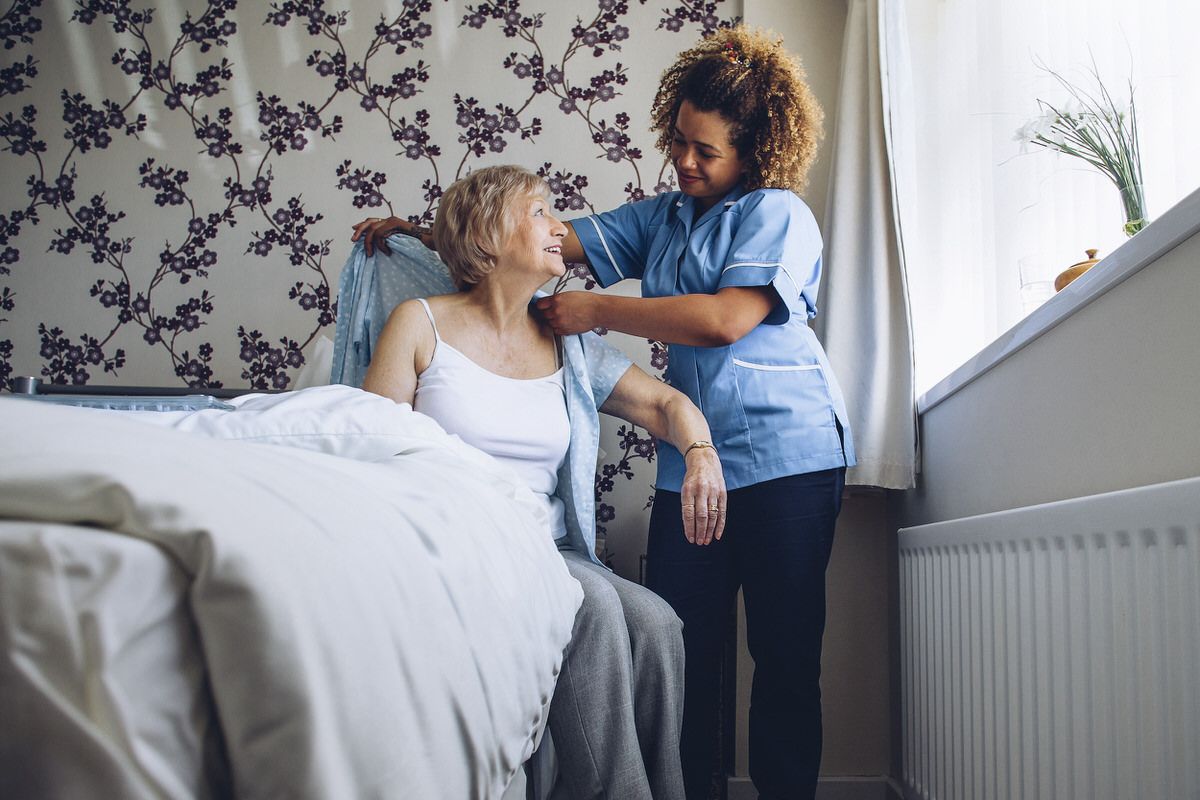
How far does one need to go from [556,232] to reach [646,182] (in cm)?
58

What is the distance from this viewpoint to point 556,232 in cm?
170

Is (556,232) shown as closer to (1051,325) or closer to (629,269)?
(629,269)

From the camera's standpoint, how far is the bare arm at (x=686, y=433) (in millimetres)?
1428

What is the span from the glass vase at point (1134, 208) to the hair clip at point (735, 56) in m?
0.70

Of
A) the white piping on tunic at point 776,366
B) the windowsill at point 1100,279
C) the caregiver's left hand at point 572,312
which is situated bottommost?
the white piping on tunic at point 776,366

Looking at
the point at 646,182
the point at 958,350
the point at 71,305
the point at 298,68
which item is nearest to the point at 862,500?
the point at 958,350

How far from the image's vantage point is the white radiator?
0.82 metres

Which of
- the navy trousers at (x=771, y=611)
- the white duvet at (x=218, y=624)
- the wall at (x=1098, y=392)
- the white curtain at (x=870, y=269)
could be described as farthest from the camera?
the white curtain at (x=870, y=269)

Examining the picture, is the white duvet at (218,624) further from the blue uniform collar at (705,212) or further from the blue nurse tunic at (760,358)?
the blue uniform collar at (705,212)

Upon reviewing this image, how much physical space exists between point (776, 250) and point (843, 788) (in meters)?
1.21

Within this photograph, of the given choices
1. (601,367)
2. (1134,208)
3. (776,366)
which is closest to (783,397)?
(776,366)

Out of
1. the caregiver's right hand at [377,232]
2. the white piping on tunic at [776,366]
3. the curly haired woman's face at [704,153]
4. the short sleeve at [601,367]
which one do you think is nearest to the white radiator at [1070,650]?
the white piping on tunic at [776,366]

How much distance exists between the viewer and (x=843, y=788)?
1993 mm

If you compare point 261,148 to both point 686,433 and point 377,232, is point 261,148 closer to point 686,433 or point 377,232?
point 377,232
